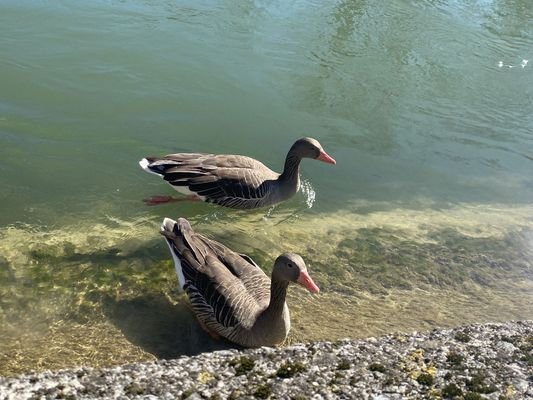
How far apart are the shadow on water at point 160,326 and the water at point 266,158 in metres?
0.02

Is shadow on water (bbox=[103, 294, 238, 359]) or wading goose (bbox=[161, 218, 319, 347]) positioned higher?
wading goose (bbox=[161, 218, 319, 347])

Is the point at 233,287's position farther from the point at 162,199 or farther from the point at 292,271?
the point at 162,199

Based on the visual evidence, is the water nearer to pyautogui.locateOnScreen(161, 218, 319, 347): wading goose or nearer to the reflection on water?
the reflection on water

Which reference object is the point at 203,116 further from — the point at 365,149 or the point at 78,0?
the point at 78,0

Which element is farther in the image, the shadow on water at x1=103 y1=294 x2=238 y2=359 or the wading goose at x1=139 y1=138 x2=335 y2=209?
the wading goose at x1=139 y1=138 x2=335 y2=209

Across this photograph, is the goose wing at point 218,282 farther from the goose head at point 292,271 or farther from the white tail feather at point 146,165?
the white tail feather at point 146,165

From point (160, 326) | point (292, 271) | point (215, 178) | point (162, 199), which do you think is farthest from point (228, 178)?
point (292, 271)

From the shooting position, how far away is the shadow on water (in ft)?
22.8

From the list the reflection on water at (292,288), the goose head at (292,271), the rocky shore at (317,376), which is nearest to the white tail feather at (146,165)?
the reflection on water at (292,288)

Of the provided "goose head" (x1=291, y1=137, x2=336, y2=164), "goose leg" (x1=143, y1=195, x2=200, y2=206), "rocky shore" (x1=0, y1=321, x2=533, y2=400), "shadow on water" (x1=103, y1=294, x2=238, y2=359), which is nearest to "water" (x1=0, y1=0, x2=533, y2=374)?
"shadow on water" (x1=103, y1=294, x2=238, y2=359)

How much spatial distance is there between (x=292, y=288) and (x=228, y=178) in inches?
91.8

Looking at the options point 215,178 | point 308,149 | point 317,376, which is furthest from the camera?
point 308,149

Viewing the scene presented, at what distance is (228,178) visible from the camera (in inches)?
382

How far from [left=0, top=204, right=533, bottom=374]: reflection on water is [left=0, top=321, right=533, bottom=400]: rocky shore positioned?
1.61 meters
